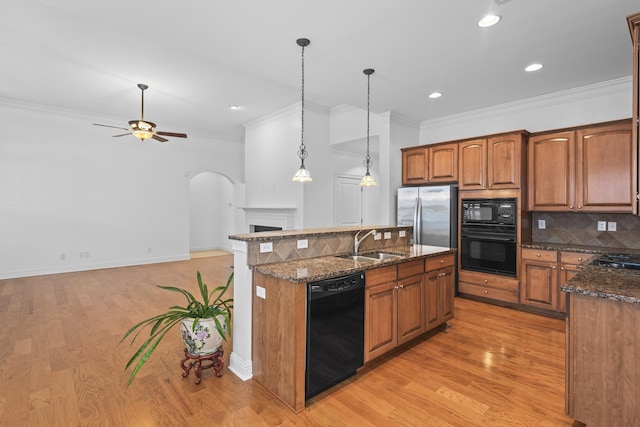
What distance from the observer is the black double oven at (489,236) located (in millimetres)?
4129

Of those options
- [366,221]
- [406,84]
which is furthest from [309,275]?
[366,221]

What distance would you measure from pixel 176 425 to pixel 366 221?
5968 mm

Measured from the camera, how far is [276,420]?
2.00 metres

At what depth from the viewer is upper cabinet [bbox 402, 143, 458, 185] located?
15.4 feet

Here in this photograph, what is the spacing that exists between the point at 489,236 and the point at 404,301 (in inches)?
86.4

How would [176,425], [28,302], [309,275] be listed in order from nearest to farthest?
[176,425] → [309,275] → [28,302]

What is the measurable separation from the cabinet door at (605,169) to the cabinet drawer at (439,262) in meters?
1.84

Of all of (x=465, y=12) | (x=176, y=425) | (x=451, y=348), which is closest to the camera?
(x=176, y=425)

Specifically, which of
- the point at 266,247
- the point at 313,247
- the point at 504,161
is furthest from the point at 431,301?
the point at 504,161

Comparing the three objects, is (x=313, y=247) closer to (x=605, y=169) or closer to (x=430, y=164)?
(x=430, y=164)

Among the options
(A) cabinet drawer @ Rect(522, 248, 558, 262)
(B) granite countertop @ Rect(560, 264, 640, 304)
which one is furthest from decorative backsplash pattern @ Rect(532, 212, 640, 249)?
(B) granite countertop @ Rect(560, 264, 640, 304)

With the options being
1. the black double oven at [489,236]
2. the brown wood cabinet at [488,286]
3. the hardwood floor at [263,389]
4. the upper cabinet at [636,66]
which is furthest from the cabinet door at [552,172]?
the upper cabinet at [636,66]

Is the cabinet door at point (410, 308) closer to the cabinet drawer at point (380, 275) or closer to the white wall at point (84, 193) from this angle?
the cabinet drawer at point (380, 275)

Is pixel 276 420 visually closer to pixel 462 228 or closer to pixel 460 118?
pixel 462 228
